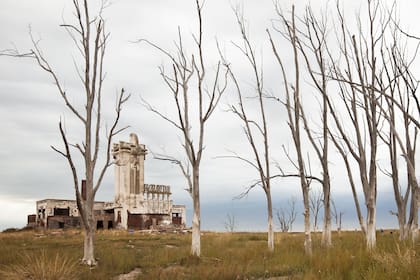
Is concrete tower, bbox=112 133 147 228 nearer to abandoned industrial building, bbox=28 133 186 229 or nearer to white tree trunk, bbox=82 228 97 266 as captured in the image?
abandoned industrial building, bbox=28 133 186 229

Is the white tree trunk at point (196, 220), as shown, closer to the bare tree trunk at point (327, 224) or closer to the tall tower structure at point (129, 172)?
the bare tree trunk at point (327, 224)

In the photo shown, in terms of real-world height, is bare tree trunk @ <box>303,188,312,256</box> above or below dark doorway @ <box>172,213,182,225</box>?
above

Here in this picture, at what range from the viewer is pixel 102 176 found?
13656 mm

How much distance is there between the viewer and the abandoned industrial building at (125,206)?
126ft

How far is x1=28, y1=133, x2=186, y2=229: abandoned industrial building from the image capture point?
126 feet

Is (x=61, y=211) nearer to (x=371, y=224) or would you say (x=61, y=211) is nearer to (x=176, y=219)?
(x=176, y=219)

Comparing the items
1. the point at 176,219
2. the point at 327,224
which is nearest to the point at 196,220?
the point at 327,224

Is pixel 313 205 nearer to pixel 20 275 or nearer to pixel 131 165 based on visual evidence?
pixel 131 165

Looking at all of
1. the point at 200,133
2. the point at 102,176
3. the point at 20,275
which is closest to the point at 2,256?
the point at 102,176

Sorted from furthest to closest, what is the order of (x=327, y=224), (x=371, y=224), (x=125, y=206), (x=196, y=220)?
(x=125, y=206) → (x=327, y=224) → (x=196, y=220) → (x=371, y=224)

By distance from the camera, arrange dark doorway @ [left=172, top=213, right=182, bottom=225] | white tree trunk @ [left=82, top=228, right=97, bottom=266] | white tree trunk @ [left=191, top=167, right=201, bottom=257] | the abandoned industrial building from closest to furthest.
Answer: white tree trunk @ [left=82, top=228, right=97, bottom=266]
white tree trunk @ [left=191, top=167, right=201, bottom=257]
the abandoned industrial building
dark doorway @ [left=172, top=213, right=182, bottom=225]

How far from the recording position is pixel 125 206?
127 ft

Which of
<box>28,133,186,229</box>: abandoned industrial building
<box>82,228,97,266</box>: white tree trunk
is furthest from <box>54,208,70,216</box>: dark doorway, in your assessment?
<box>82,228,97,266</box>: white tree trunk

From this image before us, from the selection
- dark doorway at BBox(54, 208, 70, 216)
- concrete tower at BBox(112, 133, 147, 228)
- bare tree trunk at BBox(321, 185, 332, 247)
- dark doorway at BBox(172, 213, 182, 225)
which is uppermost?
concrete tower at BBox(112, 133, 147, 228)
